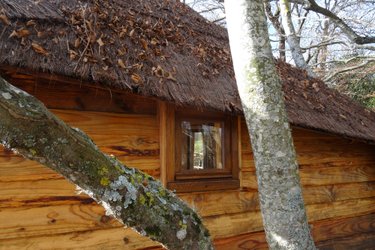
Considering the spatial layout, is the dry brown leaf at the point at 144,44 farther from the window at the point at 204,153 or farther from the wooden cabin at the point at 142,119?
the window at the point at 204,153

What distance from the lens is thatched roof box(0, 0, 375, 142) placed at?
2637 mm

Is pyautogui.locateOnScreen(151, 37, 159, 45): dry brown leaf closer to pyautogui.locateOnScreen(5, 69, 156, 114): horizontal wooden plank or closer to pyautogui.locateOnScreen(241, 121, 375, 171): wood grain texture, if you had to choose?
pyautogui.locateOnScreen(5, 69, 156, 114): horizontal wooden plank

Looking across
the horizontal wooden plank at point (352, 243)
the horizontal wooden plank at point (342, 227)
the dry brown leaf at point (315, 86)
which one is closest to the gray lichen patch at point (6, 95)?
the horizontal wooden plank at point (342, 227)

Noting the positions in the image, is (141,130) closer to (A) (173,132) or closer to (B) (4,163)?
(A) (173,132)

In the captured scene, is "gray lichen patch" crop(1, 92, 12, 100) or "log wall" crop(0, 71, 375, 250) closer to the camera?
"gray lichen patch" crop(1, 92, 12, 100)

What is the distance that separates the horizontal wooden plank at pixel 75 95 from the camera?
9.11ft

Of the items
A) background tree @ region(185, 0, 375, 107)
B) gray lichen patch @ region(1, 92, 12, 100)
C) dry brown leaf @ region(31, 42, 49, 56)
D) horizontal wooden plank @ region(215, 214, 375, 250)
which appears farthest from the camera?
background tree @ region(185, 0, 375, 107)

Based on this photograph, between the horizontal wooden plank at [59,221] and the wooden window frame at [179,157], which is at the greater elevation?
the wooden window frame at [179,157]

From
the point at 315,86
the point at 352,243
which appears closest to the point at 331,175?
the point at 352,243

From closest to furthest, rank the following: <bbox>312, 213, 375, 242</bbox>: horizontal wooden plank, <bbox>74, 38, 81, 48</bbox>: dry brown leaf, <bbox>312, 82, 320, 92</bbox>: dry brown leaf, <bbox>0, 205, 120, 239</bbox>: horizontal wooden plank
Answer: <bbox>0, 205, 120, 239</bbox>: horizontal wooden plank, <bbox>74, 38, 81, 48</bbox>: dry brown leaf, <bbox>312, 213, 375, 242</bbox>: horizontal wooden plank, <bbox>312, 82, 320, 92</bbox>: dry brown leaf

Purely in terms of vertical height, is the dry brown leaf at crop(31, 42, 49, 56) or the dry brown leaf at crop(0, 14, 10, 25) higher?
the dry brown leaf at crop(0, 14, 10, 25)

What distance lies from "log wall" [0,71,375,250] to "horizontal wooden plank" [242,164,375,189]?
0.02m

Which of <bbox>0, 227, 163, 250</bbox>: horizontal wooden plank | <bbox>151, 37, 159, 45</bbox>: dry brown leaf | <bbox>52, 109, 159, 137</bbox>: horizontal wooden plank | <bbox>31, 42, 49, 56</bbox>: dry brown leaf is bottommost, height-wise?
<bbox>0, 227, 163, 250</bbox>: horizontal wooden plank

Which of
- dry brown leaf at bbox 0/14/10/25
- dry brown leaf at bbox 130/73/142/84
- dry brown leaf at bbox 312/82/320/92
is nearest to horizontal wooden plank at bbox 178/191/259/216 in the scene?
dry brown leaf at bbox 130/73/142/84
